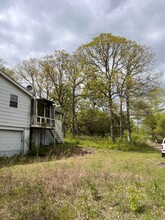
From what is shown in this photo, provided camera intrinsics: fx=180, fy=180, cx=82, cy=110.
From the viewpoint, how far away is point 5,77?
1299cm

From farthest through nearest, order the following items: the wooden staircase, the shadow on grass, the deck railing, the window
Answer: the wooden staircase, the deck railing, the window, the shadow on grass

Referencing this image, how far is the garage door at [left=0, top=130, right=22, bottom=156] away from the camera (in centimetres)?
1303

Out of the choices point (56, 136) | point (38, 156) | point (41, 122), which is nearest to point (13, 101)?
point (41, 122)

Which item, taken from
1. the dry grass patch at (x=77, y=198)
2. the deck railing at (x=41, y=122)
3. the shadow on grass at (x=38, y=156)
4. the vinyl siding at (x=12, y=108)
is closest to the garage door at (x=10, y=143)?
the vinyl siding at (x=12, y=108)

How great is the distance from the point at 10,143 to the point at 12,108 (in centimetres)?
267

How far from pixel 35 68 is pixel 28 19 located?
2273 cm

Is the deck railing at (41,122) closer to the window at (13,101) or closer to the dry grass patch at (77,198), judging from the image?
the window at (13,101)

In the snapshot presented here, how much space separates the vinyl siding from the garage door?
2.29 feet

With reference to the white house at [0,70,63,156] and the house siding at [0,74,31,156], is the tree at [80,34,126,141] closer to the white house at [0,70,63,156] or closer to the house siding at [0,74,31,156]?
the white house at [0,70,63,156]

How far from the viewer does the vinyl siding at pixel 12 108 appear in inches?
510

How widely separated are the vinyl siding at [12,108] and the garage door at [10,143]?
70 cm

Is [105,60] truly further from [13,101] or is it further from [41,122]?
[13,101]

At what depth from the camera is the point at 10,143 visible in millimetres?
13719

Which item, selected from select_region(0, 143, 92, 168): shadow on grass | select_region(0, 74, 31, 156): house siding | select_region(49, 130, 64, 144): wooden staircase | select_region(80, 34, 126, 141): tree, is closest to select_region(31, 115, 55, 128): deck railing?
select_region(0, 74, 31, 156): house siding
